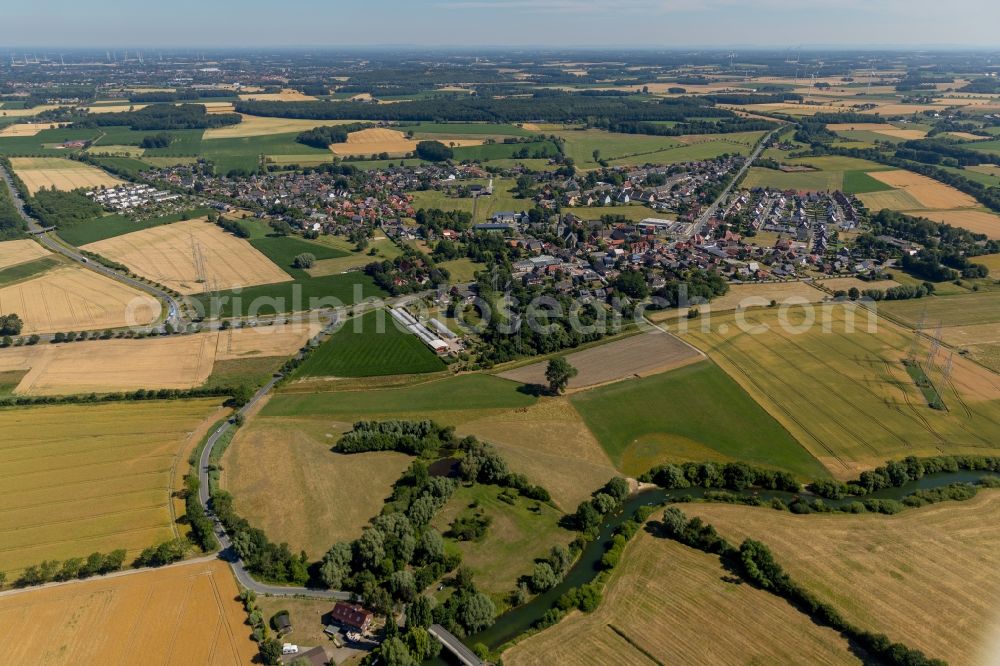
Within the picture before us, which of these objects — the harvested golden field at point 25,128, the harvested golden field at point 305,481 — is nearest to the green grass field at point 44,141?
the harvested golden field at point 25,128

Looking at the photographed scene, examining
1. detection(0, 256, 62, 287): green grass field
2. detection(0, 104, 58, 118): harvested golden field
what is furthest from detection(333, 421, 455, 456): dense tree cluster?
detection(0, 104, 58, 118): harvested golden field

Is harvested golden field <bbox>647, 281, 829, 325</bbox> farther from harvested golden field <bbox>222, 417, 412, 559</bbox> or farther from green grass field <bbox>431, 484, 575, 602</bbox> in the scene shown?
harvested golden field <bbox>222, 417, 412, 559</bbox>

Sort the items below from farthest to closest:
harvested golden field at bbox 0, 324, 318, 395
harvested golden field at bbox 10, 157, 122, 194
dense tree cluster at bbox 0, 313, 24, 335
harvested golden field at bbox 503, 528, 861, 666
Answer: harvested golden field at bbox 10, 157, 122, 194
dense tree cluster at bbox 0, 313, 24, 335
harvested golden field at bbox 0, 324, 318, 395
harvested golden field at bbox 503, 528, 861, 666

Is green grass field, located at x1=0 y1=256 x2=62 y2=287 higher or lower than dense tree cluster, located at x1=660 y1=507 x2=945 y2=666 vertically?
higher

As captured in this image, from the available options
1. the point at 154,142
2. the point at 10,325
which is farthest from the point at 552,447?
the point at 154,142

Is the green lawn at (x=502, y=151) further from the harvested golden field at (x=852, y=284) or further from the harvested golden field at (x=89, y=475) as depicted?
the harvested golden field at (x=89, y=475)

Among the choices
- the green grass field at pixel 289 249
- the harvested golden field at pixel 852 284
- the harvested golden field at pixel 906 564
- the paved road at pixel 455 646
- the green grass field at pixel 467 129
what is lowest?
the paved road at pixel 455 646

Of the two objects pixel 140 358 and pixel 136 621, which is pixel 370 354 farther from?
pixel 136 621
